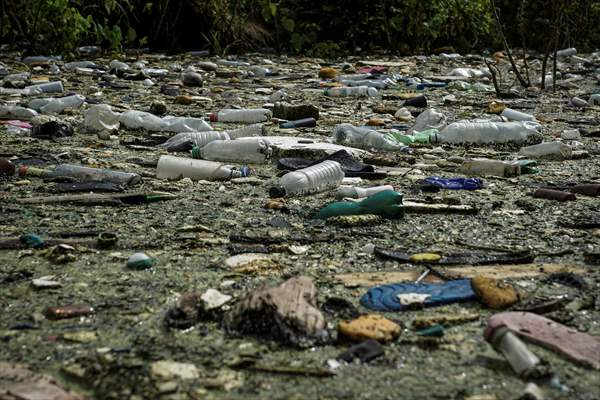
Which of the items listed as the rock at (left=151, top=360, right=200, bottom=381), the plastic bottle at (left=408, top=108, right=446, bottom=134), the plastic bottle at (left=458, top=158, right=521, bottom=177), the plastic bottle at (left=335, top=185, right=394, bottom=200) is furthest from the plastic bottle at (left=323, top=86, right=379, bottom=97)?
the rock at (left=151, top=360, right=200, bottom=381)

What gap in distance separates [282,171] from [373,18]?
6.64 meters

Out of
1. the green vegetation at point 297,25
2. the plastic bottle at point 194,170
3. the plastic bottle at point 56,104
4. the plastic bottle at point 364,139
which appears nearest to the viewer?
the plastic bottle at point 194,170

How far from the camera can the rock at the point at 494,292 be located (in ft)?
6.03

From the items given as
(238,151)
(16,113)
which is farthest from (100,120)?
(238,151)

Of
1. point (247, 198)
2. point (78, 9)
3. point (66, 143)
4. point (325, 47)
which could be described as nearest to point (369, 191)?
point (247, 198)

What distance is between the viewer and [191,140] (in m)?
3.74

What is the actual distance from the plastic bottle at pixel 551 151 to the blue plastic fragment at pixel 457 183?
69 centimetres

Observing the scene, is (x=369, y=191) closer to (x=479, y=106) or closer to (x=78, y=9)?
(x=479, y=106)

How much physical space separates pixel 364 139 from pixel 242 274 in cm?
190

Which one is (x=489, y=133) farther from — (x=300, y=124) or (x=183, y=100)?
(x=183, y=100)

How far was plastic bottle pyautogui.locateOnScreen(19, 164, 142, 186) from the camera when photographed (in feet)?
9.88

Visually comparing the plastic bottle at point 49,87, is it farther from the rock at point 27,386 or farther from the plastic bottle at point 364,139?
the rock at point 27,386

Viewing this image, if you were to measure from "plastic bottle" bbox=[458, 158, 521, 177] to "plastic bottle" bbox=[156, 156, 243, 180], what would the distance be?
89cm

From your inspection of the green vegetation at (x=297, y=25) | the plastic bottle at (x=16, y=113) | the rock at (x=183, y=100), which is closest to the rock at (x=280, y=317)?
the plastic bottle at (x=16, y=113)
